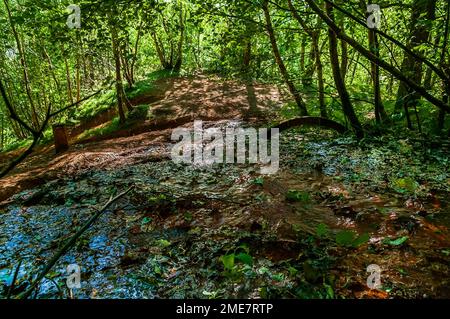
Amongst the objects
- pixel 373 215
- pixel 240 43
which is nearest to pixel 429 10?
pixel 240 43

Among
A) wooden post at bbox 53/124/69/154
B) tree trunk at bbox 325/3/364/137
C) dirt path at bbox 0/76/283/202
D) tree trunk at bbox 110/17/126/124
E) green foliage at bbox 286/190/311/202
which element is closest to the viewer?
green foliage at bbox 286/190/311/202

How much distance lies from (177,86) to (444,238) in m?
13.5

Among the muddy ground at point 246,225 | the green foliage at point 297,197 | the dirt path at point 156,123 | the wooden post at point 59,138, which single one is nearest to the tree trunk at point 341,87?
the muddy ground at point 246,225

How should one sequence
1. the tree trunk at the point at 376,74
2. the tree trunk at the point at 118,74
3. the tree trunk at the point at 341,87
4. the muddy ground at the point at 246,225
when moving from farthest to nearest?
the tree trunk at the point at 118,74 < the tree trunk at the point at 341,87 < the tree trunk at the point at 376,74 < the muddy ground at the point at 246,225

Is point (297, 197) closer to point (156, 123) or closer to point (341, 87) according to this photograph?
point (341, 87)

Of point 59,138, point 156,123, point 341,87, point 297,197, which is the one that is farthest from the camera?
point 156,123

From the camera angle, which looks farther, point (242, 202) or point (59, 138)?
point (59, 138)

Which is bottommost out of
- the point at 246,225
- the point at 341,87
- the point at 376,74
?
the point at 246,225

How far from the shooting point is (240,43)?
7.57m

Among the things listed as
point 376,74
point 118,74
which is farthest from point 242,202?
point 118,74

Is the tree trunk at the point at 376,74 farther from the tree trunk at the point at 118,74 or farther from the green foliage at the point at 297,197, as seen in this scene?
the tree trunk at the point at 118,74

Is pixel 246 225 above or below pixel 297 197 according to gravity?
below

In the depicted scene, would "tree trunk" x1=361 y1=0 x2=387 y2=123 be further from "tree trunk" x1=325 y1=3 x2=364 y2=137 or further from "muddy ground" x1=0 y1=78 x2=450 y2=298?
"muddy ground" x1=0 y1=78 x2=450 y2=298

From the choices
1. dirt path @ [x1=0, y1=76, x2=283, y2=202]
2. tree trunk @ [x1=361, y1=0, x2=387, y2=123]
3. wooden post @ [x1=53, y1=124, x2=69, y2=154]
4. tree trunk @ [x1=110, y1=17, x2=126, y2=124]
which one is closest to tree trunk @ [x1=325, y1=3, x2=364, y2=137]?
tree trunk @ [x1=361, y1=0, x2=387, y2=123]
